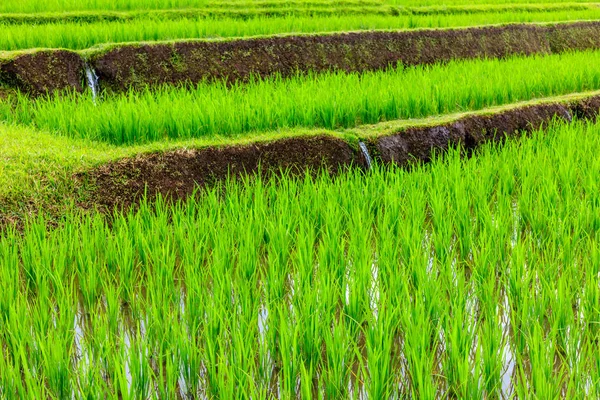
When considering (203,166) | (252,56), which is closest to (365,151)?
(203,166)

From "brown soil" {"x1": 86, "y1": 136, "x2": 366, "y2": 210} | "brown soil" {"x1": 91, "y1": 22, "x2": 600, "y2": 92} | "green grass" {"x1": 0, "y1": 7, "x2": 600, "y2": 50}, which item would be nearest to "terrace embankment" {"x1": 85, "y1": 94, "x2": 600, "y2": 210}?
"brown soil" {"x1": 86, "y1": 136, "x2": 366, "y2": 210}

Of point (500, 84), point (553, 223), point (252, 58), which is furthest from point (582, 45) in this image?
point (553, 223)

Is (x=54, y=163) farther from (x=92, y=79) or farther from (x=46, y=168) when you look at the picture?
(x=92, y=79)

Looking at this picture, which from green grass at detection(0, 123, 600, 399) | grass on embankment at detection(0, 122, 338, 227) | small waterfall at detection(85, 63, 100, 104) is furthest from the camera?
small waterfall at detection(85, 63, 100, 104)

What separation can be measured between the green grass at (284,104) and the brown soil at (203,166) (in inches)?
10.7

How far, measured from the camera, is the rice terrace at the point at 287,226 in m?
1.66

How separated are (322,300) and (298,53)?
4233 millimetres

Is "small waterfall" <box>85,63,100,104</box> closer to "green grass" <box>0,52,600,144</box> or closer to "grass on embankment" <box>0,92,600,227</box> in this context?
"green grass" <box>0,52,600,144</box>

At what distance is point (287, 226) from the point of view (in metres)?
2.53

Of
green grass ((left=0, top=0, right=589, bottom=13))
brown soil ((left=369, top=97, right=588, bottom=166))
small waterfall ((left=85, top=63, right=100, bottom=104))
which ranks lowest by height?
brown soil ((left=369, top=97, right=588, bottom=166))

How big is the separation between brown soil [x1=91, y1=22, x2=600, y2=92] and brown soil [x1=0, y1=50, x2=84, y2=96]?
262 millimetres

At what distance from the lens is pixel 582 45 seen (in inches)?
336

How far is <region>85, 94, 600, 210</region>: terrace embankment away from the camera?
9.78ft

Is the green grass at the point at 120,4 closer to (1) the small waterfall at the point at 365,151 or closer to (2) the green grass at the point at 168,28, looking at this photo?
(2) the green grass at the point at 168,28
